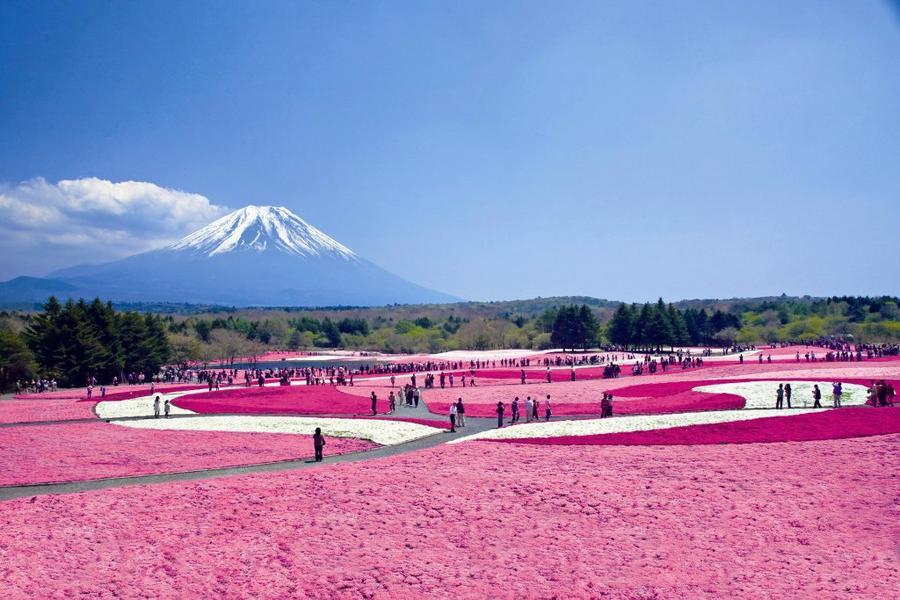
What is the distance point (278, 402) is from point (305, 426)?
9.19 m

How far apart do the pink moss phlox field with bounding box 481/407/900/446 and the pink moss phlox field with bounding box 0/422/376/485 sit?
31.0ft

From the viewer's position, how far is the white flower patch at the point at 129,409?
3741 centimetres

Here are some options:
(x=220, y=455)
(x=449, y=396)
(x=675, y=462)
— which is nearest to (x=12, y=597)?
(x=220, y=455)

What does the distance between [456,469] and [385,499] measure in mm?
3741

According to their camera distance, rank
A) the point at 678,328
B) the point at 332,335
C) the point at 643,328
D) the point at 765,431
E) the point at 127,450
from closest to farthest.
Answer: the point at 127,450 → the point at 765,431 → the point at 643,328 → the point at 678,328 → the point at 332,335

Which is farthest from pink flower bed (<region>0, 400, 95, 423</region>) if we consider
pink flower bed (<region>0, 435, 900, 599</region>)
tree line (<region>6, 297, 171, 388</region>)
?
pink flower bed (<region>0, 435, 900, 599</region>)

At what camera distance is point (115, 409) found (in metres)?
39.2

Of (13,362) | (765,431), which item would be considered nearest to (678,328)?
(765,431)

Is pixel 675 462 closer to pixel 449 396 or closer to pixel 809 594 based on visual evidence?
pixel 809 594

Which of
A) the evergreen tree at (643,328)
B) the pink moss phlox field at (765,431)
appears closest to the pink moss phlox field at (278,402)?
the pink moss phlox field at (765,431)

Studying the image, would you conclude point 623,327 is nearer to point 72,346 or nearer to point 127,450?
point 72,346

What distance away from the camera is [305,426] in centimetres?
3219

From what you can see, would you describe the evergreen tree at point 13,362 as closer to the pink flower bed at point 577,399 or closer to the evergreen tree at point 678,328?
the pink flower bed at point 577,399

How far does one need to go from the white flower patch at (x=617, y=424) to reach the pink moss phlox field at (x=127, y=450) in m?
6.32
